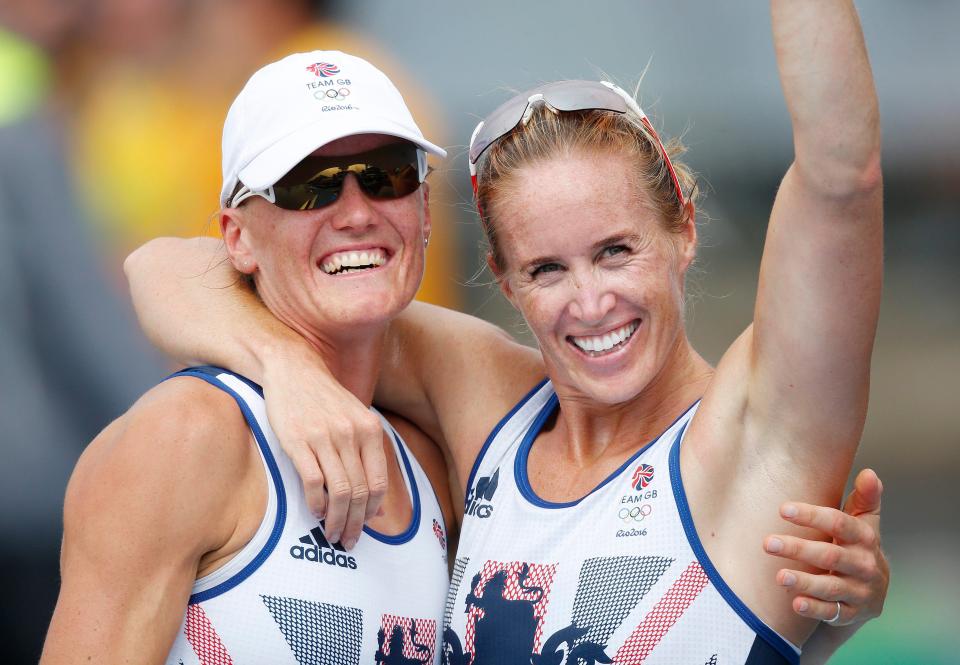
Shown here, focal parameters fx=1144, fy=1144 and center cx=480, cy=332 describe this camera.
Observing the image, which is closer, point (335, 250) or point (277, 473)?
point (277, 473)

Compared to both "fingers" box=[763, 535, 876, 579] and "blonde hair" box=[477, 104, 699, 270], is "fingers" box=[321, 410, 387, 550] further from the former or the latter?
"fingers" box=[763, 535, 876, 579]

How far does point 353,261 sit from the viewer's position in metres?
2.28

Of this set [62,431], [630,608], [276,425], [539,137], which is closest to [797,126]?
[539,137]

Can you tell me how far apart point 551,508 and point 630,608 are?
0.29 meters

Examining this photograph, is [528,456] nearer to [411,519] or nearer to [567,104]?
[411,519]

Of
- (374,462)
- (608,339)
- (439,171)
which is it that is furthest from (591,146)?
(439,171)

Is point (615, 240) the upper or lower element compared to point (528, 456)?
upper

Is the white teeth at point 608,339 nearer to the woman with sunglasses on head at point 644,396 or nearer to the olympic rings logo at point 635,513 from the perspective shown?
the woman with sunglasses on head at point 644,396

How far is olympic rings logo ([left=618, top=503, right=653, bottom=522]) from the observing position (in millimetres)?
2066

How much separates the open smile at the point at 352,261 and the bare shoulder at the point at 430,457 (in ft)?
1.75

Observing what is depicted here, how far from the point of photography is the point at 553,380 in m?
2.44

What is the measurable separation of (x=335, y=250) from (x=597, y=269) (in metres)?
0.52

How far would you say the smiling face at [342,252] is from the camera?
7.41 feet

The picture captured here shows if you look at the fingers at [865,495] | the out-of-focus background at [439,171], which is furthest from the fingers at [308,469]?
the out-of-focus background at [439,171]
